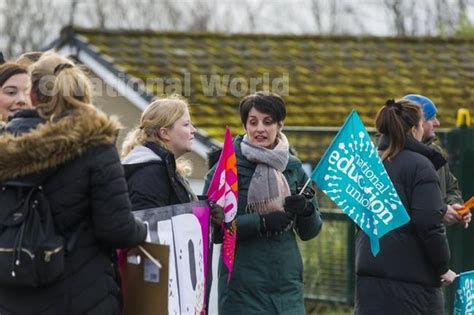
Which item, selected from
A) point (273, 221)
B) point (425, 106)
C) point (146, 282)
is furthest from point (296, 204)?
point (146, 282)

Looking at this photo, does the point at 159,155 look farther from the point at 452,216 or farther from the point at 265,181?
the point at 452,216

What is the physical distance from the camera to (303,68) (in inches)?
591

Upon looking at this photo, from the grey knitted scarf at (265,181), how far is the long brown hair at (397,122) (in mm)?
637

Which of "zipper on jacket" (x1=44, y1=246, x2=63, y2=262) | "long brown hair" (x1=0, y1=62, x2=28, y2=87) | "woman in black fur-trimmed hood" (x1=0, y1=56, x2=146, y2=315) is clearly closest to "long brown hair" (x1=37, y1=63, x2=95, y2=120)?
"woman in black fur-trimmed hood" (x1=0, y1=56, x2=146, y2=315)

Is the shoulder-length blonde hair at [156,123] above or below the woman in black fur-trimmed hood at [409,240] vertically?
above

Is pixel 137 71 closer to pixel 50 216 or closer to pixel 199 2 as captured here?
pixel 50 216

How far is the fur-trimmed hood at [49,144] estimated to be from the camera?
5.89m

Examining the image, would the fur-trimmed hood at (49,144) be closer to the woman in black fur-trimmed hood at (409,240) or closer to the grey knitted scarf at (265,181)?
the grey knitted scarf at (265,181)

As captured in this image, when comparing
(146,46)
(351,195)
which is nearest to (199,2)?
(146,46)

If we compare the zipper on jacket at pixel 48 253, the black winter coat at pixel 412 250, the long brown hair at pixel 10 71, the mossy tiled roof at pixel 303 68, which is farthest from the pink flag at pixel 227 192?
the mossy tiled roof at pixel 303 68

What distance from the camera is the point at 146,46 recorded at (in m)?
14.7

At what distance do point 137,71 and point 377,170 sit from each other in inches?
238

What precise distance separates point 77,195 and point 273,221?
2058mm

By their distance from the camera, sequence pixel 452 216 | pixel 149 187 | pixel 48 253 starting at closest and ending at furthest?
pixel 48 253 < pixel 149 187 < pixel 452 216
